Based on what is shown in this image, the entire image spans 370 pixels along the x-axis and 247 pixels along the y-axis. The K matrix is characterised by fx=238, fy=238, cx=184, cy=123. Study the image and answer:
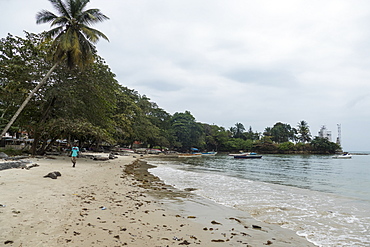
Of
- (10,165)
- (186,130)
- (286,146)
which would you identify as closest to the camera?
(10,165)

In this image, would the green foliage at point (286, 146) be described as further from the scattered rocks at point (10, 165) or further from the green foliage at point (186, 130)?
the scattered rocks at point (10, 165)

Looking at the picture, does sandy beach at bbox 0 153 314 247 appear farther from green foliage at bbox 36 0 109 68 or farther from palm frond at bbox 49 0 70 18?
palm frond at bbox 49 0 70 18

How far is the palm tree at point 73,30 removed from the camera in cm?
1639

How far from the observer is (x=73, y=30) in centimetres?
1705

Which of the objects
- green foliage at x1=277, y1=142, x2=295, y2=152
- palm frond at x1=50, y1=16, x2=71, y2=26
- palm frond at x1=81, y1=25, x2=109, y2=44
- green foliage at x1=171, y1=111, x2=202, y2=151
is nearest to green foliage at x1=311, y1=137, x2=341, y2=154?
green foliage at x1=277, y1=142, x2=295, y2=152

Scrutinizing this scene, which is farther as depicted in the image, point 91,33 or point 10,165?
point 91,33

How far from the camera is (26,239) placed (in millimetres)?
3672

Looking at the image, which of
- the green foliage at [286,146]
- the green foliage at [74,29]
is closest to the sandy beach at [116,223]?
the green foliage at [74,29]

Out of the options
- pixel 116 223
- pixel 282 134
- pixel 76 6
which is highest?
pixel 76 6

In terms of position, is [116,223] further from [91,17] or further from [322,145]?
[322,145]

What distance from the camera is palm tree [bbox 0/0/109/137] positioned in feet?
53.8

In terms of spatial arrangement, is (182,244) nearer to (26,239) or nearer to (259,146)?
(26,239)

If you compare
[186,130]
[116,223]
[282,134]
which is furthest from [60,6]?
[282,134]

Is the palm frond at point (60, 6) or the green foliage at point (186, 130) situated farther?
the green foliage at point (186, 130)
